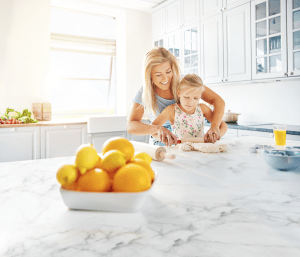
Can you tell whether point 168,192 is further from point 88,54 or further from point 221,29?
point 88,54

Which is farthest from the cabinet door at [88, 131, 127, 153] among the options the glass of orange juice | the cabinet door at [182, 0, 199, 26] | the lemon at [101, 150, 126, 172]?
the lemon at [101, 150, 126, 172]

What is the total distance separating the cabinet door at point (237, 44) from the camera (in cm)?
291

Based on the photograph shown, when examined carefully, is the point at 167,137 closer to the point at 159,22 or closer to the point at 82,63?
the point at 159,22

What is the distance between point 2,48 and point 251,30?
10.3 feet

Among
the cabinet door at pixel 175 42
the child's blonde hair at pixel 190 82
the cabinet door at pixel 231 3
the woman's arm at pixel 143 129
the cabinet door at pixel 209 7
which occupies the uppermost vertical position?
the cabinet door at pixel 209 7

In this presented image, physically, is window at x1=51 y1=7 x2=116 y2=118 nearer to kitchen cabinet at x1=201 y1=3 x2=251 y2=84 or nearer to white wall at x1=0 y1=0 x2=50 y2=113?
white wall at x1=0 y1=0 x2=50 y2=113

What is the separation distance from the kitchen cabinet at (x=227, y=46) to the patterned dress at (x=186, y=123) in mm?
1456

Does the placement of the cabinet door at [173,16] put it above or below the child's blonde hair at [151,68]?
above

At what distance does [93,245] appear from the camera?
0.46 m

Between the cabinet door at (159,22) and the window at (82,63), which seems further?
the window at (82,63)

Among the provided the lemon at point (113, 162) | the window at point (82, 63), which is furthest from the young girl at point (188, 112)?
the window at point (82, 63)

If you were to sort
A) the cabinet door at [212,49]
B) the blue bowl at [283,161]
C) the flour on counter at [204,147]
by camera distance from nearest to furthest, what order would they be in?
the blue bowl at [283,161], the flour on counter at [204,147], the cabinet door at [212,49]

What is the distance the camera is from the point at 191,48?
12.1 feet

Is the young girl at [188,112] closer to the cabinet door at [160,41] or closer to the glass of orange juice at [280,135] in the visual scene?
the glass of orange juice at [280,135]
